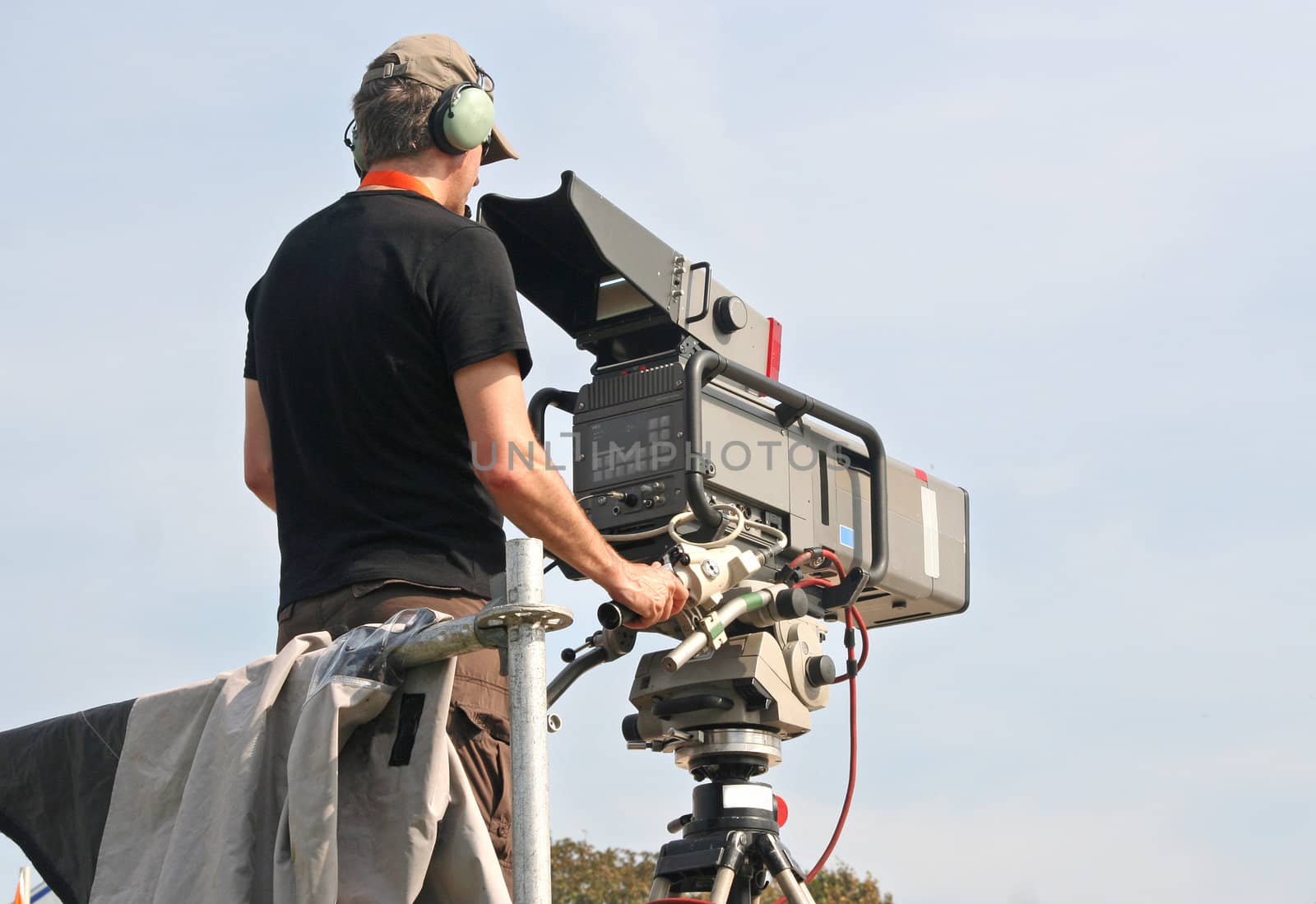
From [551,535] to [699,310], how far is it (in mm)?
1387

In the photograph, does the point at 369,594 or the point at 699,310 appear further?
the point at 699,310

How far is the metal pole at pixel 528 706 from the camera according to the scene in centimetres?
194

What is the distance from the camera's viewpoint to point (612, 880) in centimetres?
1406

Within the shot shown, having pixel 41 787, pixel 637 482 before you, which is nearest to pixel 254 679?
pixel 41 787

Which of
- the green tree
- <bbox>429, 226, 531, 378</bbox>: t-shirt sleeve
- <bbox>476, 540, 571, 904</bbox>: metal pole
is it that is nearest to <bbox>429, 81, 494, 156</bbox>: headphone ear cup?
<bbox>429, 226, 531, 378</bbox>: t-shirt sleeve

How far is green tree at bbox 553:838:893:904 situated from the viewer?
534 inches

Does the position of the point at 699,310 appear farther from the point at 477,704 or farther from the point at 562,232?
the point at 477,704

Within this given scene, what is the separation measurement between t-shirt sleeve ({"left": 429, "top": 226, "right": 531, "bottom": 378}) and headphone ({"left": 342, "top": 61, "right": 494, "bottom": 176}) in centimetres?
28

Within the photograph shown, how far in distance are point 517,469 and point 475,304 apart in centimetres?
31

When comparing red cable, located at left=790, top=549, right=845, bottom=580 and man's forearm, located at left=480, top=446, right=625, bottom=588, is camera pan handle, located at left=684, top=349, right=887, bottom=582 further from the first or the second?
man's forearm, located at left=480, top=446, right=625, bottom=588

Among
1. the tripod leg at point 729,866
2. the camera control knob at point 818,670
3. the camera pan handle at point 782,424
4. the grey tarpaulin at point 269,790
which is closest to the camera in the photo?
the grey tarpaulin at point 269,790

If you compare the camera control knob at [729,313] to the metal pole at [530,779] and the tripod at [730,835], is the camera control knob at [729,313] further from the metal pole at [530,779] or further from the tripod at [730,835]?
the metal pole at [530,779]

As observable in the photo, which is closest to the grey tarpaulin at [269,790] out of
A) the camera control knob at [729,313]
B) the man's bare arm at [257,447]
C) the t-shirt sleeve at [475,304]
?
the t-shirt sleeve at [475,304]

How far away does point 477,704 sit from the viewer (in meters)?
2.54
